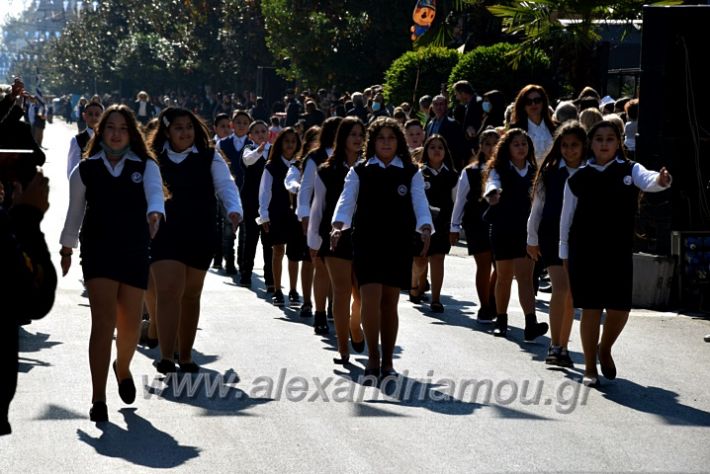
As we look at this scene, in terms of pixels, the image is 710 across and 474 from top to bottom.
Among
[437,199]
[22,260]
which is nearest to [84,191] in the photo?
[22,260]

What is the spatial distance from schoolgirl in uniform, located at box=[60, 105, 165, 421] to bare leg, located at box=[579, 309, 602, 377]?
115 inches

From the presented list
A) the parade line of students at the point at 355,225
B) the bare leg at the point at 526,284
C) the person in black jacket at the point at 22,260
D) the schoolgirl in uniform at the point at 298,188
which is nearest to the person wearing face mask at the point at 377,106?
the schoolgirl in uniform at the point at 298,188

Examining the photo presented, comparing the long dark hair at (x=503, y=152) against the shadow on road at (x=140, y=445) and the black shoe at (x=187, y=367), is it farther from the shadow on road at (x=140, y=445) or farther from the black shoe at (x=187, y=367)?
the shadow on road at (x=140, y=445)

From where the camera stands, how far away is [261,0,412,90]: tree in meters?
34.7

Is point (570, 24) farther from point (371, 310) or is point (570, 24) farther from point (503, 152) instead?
point (371, 310)

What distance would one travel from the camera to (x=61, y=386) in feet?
30.7

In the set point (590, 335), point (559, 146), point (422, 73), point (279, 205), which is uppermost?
point (422, 73)

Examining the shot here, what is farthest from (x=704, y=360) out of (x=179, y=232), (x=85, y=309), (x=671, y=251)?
(x=85, y=309)

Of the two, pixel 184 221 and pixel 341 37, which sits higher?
pixel 341 37

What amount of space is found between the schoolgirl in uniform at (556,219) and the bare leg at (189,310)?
2.37 metres

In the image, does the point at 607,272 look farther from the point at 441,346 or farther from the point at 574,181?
the point at 441,346

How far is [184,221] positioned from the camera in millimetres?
9766

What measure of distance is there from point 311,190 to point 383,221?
6.05ft

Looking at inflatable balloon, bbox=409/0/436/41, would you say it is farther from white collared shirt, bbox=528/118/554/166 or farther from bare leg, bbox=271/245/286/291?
bare leg, bbox=271/245/286/291
